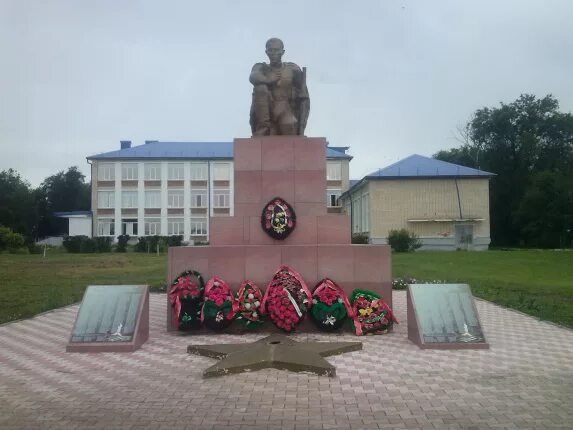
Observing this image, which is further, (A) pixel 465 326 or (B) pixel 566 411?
(A) pixel 465 326

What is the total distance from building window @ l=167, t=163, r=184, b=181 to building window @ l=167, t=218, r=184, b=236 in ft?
10.4

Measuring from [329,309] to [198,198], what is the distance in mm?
39520

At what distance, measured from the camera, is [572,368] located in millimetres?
6000

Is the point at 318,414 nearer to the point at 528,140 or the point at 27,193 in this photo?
the point at 528,140

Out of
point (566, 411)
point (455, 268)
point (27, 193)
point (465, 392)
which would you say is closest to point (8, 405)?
point (465, 392)

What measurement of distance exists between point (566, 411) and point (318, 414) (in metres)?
1.86

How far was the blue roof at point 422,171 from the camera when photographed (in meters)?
38.0

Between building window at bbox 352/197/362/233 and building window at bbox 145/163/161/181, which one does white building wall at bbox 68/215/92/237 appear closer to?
building window at bbox 145/163/161/181

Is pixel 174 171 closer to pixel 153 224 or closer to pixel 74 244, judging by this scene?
pixel 153 224

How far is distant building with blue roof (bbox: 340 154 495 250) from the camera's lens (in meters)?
37.9

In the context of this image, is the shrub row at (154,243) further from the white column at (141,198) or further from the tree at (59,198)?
the tree at (59,198)

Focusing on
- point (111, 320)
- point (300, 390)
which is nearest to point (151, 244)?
point (111, 320)

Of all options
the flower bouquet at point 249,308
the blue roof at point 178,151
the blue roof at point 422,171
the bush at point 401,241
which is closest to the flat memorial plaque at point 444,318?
the flower bouquet at point 249,308

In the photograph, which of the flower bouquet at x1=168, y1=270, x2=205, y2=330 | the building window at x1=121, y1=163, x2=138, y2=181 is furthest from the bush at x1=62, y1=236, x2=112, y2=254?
the flower bouquet at x1=168, y1=270, x2=205, y2=330
